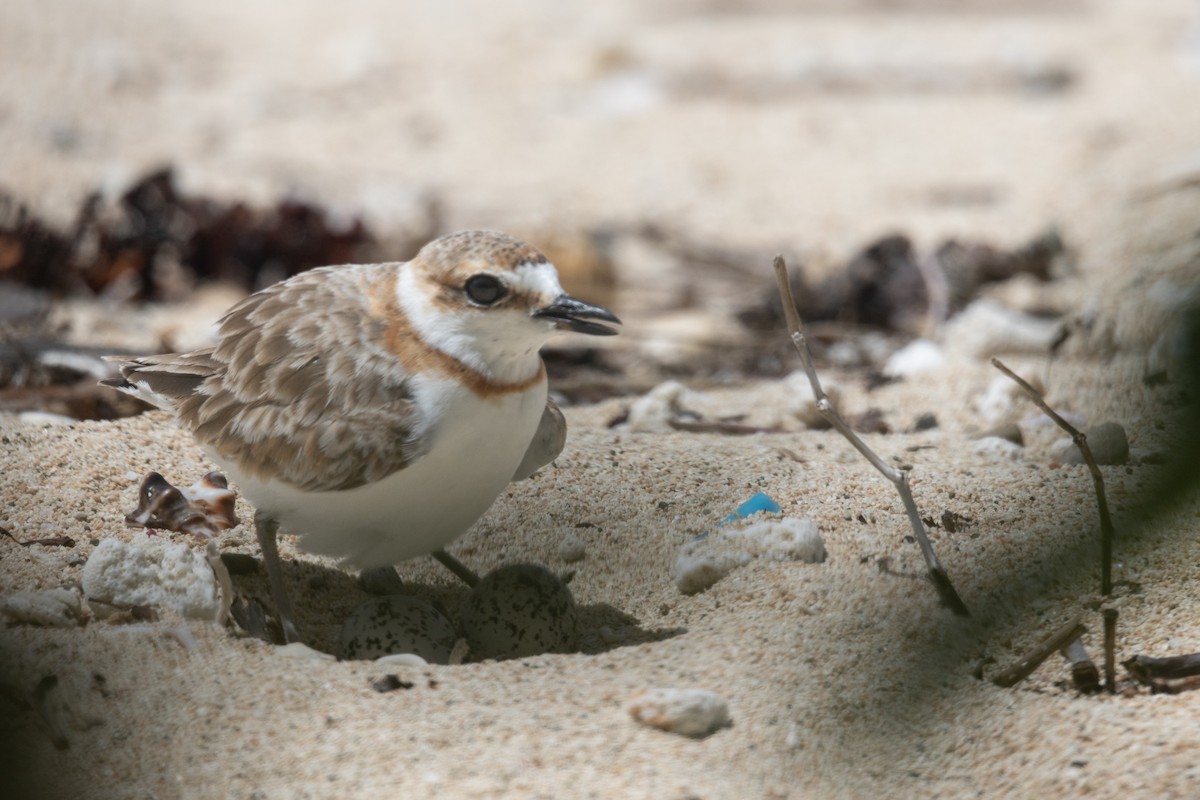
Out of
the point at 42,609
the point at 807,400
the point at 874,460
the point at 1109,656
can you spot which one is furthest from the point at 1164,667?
the point at 42,609

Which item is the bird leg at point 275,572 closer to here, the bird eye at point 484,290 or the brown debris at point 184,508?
the brown debris at point 184,508

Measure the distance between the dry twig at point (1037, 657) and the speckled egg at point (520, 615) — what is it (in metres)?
0.84

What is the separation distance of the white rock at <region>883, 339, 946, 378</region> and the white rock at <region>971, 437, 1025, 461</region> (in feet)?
3.01

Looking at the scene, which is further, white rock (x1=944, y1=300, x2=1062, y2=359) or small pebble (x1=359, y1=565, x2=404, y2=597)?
white rock (x1=944, y1=300, x2=1062, y2=359)

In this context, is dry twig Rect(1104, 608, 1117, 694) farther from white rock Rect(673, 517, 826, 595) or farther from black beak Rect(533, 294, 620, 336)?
black beak Rect(533, 294, 620, 336)

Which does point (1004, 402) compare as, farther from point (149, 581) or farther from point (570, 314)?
point (149, 581)

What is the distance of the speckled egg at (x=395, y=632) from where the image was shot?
2.47 meters

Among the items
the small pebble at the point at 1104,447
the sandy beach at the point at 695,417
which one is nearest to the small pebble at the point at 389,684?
the sandy beach at the point at 695,417

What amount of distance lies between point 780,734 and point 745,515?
83cm

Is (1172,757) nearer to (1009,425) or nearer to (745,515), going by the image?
(745,515)

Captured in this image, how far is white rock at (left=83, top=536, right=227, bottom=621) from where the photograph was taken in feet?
8.00

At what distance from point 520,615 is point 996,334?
7.68 feet

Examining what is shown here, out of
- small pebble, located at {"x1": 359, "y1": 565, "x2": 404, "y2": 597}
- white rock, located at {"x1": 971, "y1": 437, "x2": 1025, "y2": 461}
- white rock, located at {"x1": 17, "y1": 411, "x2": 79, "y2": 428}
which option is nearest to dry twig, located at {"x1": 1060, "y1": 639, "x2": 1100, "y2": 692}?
white rock, located at {"x1": 971, "y1": 437, "x2": 1025, "y2": 461}

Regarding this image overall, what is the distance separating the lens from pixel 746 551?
2684 mm
